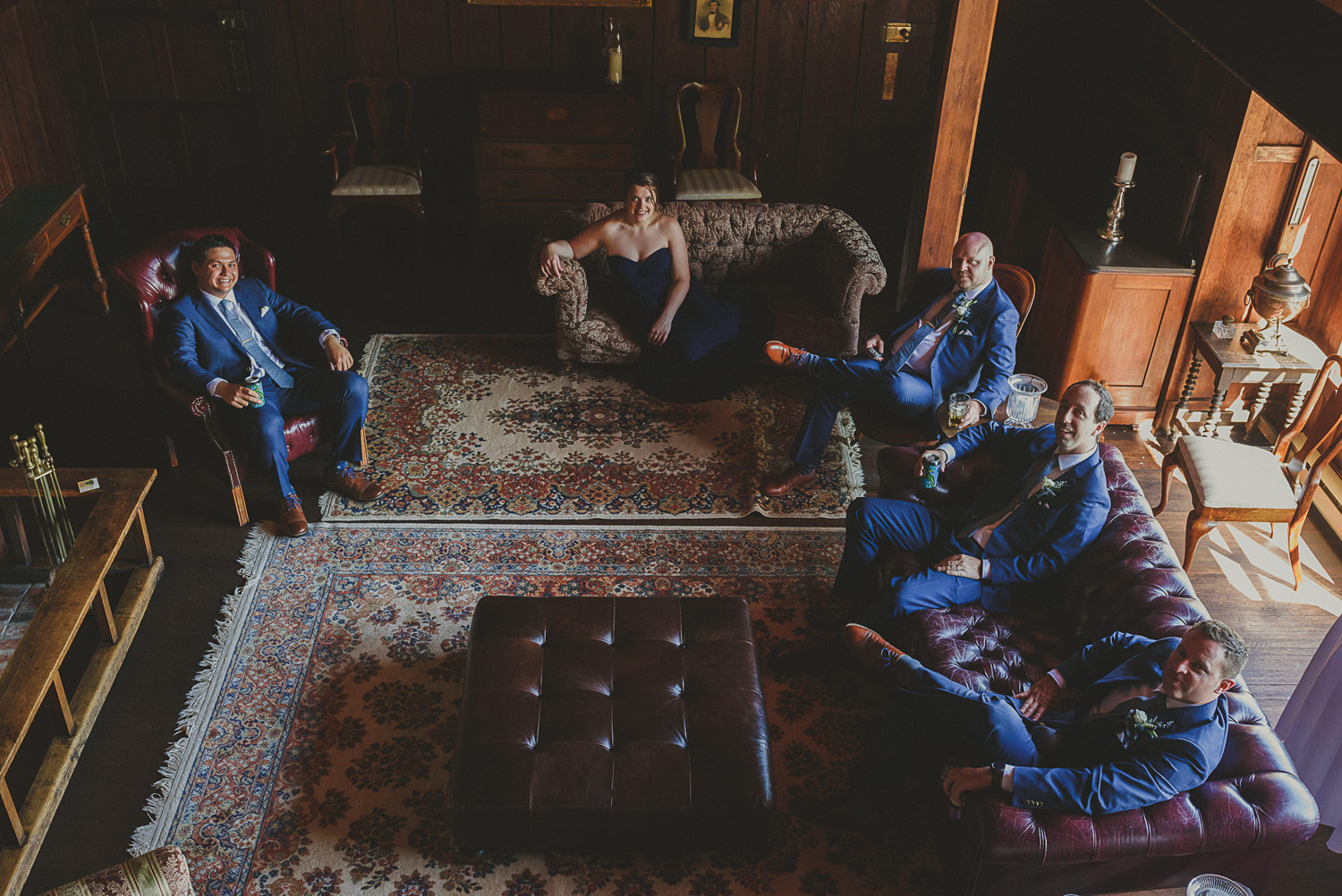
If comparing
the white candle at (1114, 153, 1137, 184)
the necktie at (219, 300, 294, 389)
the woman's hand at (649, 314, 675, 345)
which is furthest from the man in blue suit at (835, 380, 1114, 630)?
the necktie at (219, 300, 294, 389)

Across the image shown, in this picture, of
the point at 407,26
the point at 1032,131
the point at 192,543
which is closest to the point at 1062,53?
the point at 1032,131

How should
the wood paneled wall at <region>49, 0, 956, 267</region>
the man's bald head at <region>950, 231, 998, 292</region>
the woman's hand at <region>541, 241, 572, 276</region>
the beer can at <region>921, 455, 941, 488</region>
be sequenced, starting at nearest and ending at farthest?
the beer can at <region>921, 455, 941, 488</region> < the man's bald head at <region>950, 231, 998, 292</region> < the woman's hand at <region>541, 241, 572, 276</region> < the wood paneled wall at <region>49, 0, 956, 267</region>

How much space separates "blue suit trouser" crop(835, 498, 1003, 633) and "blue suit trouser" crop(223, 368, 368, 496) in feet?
7.13

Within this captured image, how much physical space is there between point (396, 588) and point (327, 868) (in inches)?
49.3

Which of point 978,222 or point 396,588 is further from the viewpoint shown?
point 978,222

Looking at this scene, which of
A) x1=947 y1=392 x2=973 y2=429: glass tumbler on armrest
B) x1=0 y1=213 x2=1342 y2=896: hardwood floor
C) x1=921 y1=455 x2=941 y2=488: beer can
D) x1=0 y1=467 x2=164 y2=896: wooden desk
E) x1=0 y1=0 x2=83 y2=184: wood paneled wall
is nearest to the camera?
x1=0 y1=467 x2=164 y2=896: wooden desk

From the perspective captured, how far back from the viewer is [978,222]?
682cm

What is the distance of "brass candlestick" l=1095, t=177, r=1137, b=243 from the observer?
5027mm

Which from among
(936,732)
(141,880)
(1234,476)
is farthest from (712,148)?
(141,880)

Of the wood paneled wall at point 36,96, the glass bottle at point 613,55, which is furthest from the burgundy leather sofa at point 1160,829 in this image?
the wood paneled wall at point 36,96

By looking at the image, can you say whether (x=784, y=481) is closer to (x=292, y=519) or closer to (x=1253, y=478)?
(x=1253, y=478)

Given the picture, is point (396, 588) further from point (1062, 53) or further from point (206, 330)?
point (1062, 53)

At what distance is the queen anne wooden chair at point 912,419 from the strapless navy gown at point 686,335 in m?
0.85

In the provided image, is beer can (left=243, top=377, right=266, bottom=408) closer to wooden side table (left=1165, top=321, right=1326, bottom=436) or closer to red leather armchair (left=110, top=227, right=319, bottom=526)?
red leather armchair (left=110, top=227, right=319, bottom=526)
